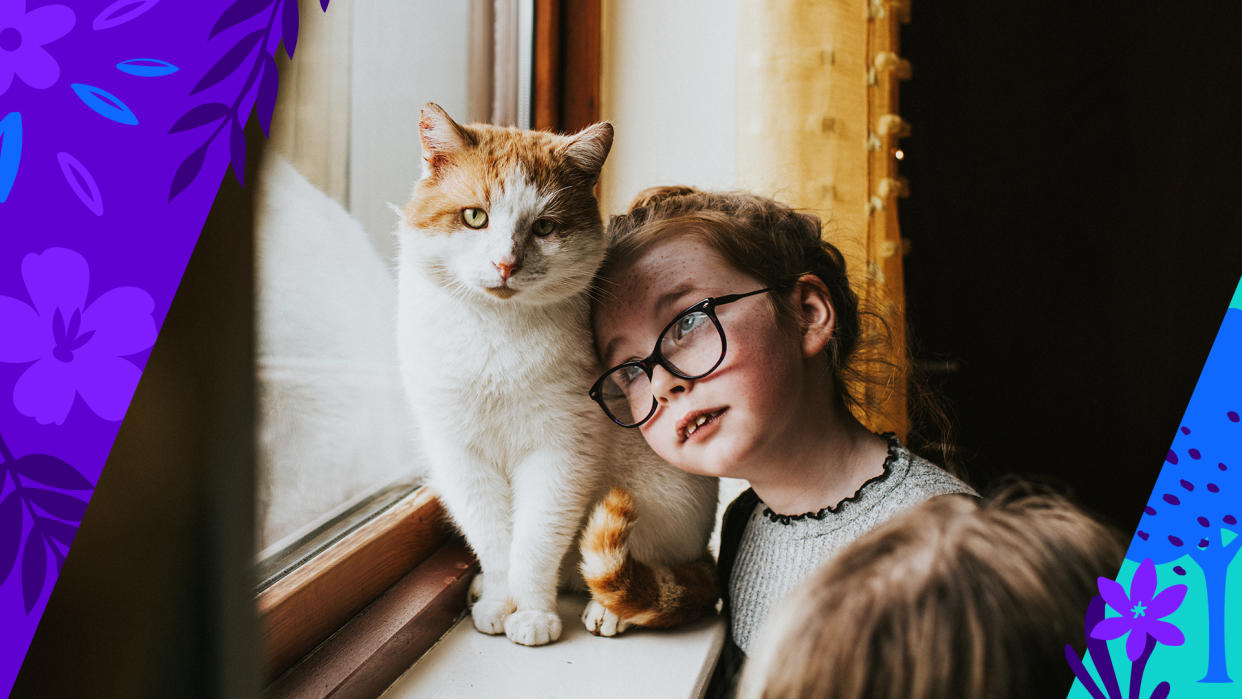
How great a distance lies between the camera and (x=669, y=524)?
82 centimetres

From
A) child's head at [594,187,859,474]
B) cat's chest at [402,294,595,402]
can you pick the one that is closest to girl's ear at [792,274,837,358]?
child's head at [594,187,859,474]

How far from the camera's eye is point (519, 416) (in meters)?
0.73

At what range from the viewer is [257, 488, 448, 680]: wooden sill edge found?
64cm

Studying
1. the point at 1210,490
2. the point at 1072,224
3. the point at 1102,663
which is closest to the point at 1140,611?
the point at 1102,663

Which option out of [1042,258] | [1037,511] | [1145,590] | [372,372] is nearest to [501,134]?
[372,372]

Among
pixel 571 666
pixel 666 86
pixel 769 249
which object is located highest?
pixel 666 86

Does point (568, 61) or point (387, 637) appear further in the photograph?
point (568, 61)

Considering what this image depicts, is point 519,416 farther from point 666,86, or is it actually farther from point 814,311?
point 666,86

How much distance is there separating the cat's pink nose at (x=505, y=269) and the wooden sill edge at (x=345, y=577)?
1.06 feet

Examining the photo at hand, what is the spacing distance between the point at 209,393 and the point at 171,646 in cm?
13

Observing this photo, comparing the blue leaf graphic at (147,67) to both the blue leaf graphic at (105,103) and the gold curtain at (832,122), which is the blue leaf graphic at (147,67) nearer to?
the blue leaf graphic at (105,103)

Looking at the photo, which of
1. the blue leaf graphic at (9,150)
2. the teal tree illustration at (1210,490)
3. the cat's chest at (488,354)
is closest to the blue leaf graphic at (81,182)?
the blue leaf graphic at (9,150)

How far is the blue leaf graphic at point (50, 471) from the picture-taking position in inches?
13.1

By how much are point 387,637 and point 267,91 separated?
1.74ft
